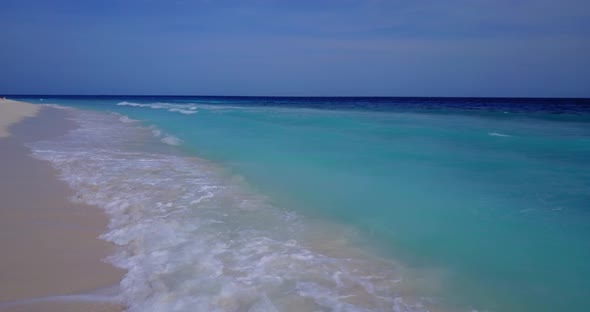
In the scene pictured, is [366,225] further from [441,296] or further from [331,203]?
[441,296]

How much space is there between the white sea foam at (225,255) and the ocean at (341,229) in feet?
0.05

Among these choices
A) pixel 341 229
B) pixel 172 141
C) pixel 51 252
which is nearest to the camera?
pixel 51 252

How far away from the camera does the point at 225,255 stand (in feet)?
12.7

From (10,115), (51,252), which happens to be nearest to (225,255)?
(51,252)

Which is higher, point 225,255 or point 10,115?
point 10,115

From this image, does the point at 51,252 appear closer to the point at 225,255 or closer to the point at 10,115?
the point at 225,255

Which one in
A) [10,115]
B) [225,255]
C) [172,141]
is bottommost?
[225,255]

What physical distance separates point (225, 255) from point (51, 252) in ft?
5.72

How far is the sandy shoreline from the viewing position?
116 inches

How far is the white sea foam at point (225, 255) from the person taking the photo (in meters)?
3.08

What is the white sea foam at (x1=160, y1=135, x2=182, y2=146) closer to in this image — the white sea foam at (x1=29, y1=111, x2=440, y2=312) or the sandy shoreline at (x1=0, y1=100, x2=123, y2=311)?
the white sea foam at (x1=29, y1=111, x2=440, y2=312)

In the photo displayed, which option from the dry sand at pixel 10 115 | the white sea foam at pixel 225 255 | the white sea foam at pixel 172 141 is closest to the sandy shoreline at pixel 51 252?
the white sea foam at pixel 225 255

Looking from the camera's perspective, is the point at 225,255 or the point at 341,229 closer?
the point at 225,255

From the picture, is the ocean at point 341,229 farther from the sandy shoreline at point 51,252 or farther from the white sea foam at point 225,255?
the sandy shoreline at point 51,252
